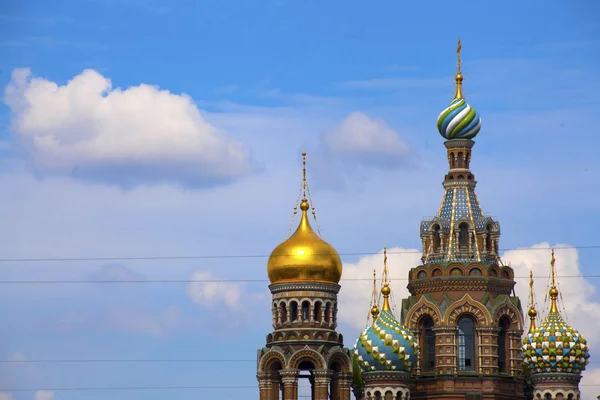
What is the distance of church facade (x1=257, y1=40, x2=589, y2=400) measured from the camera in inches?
3310

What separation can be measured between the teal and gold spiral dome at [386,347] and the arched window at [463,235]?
5411 mm

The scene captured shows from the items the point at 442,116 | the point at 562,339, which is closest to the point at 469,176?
the point at 442,116

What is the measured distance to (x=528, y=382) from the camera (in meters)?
88.3

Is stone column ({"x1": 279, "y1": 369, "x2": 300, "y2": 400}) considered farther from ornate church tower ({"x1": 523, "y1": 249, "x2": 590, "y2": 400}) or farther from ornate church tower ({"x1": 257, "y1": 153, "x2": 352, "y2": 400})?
ornate church tower ({"x1": 523, "y1": 249, "x2": 590, "y2": 400})

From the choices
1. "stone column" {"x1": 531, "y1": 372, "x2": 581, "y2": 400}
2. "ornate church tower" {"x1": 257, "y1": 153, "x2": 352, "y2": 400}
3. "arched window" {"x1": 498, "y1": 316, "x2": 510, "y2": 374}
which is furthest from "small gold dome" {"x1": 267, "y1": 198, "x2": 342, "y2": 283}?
"stone column" {"x1": 531, "y1": 372, "x2": 581, "y2": 400}

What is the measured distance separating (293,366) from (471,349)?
350 inches

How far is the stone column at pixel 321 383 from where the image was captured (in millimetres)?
82812

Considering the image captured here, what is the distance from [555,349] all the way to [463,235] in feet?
23.4

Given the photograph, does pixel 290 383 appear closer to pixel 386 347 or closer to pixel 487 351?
pixel 386 347

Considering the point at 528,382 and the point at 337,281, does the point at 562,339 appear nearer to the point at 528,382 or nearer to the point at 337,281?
the point at 528,382

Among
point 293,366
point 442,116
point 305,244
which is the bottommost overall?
point 293,366

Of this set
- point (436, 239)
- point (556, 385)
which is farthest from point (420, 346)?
point (556, 385)

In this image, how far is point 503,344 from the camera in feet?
291

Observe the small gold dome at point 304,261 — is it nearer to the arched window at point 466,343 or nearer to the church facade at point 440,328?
the church facade at point 440,328
